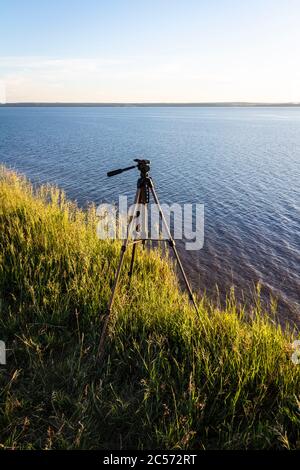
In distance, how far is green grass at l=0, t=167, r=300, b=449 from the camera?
3.06 metres

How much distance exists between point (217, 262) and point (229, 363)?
8.44 m

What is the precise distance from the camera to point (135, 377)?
3.77 metres

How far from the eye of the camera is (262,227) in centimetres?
1512

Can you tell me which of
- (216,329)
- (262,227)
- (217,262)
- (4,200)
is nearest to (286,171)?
(262,227)
